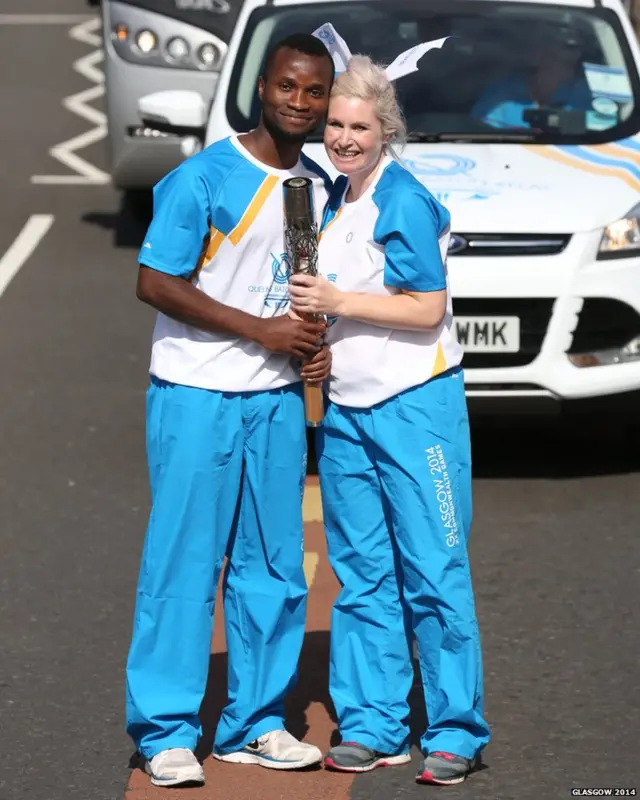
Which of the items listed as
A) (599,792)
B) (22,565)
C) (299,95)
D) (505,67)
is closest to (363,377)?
(299,95)

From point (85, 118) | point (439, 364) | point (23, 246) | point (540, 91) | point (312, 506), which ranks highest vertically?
point (439, 364)

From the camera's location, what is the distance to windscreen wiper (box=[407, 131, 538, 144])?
7867mm

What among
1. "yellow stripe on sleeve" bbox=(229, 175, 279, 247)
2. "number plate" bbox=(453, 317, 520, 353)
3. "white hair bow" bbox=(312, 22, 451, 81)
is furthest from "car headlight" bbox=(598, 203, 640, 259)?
"yellow stripe on sleeve" bbox=(229, 175, 279, 247)

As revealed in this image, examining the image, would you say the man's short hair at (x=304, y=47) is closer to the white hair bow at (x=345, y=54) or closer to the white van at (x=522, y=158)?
the white hair bow at (x=345, y=54)

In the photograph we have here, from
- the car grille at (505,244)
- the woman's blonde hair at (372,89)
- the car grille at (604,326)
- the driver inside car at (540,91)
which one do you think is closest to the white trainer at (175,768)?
the woman's blonde hair at (372,89)

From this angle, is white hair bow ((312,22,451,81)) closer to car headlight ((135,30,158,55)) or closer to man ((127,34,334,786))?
man ((127,34,334,786))

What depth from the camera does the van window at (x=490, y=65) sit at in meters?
8.05

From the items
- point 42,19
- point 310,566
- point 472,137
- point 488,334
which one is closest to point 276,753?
point 310,566

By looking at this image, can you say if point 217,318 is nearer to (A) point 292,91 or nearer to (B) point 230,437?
(B) point 230,437

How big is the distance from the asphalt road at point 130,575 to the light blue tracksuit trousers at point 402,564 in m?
0.19

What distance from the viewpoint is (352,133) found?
4434 mm

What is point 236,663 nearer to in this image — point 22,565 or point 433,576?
point 433,576

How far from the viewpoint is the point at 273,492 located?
461 cm

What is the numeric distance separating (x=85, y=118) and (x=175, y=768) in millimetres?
15467
